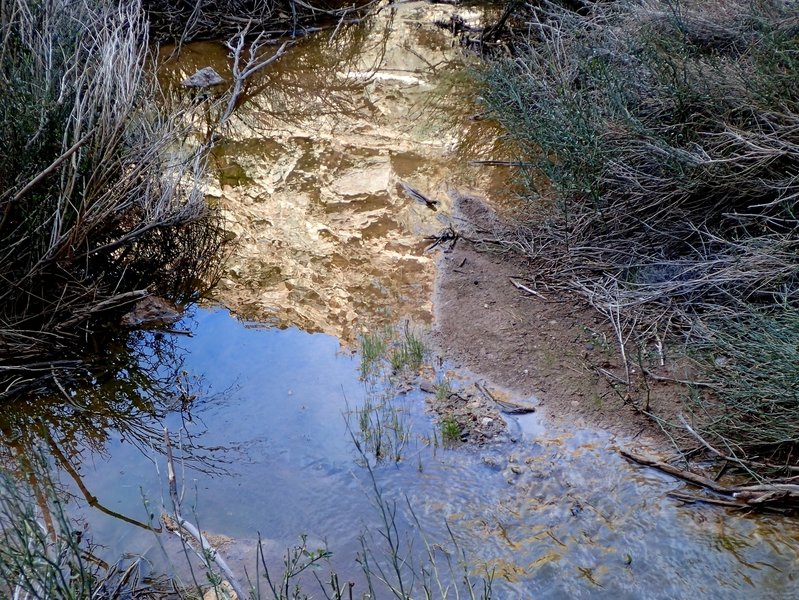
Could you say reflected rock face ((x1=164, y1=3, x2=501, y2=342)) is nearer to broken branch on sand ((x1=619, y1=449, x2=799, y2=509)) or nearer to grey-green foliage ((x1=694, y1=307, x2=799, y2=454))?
grey-green foliage ((x1=694, y1=307, x2=799, y2=454))

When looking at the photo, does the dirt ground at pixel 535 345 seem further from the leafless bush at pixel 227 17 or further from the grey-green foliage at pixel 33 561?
the leafless bush at pixel 227 17

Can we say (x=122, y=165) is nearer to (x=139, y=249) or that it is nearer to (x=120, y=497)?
(x=139, y=249)

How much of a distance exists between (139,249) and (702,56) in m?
3.99

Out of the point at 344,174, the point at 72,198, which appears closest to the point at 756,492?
the point at 72,198

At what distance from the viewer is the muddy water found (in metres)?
2.98

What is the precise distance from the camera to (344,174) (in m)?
6.43

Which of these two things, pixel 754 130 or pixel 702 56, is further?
pixel 702 56

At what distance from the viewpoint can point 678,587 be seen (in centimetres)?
282

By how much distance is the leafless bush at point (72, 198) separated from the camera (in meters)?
4.09

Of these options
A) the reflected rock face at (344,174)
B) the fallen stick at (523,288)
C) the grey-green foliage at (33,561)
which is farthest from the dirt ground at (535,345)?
the grey-green foliage at (33,561)

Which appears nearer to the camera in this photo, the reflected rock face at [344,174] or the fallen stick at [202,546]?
the fallen stick at [202,546]

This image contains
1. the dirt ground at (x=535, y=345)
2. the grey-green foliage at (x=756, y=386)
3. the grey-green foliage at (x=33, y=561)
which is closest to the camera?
the grey-green foliage at (x=33, y=561)

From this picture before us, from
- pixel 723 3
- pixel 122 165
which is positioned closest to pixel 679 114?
pixel 723 3

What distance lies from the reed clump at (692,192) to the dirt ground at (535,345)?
0.17 m
